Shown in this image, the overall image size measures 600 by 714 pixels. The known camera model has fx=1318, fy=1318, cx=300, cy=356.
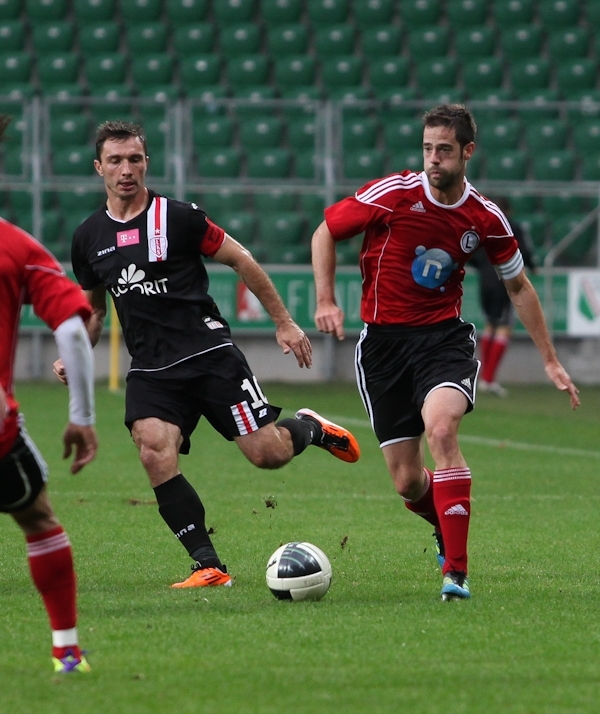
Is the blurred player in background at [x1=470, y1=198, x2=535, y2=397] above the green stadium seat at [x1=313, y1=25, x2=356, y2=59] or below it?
below

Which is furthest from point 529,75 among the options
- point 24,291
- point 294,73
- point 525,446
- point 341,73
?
point 24,291

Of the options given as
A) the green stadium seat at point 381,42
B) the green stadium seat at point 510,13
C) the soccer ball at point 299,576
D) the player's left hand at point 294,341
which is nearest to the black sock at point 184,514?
the soccer ball at point 299,576

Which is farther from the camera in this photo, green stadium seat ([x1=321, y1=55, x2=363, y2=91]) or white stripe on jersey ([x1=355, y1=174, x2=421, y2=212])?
green stadium seat ([x1=321, y1=55, x2=363, y2=91])

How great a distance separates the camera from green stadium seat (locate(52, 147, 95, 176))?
808 inches

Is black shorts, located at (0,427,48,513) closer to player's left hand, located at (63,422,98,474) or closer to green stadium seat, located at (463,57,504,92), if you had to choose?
player's left hand, located at (63,422,98,474)

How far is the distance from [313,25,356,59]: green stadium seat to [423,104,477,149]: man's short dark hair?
17.3m

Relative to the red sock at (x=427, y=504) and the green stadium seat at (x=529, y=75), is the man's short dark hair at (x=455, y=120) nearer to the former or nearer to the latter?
the red sock at (x=427, y=504)

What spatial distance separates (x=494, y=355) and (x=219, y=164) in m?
5.68

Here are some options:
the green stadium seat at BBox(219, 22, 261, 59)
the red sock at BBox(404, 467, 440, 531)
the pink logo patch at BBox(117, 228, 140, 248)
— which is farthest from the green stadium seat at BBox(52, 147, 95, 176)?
the red sock at BBox(404, 467, 440, 531)

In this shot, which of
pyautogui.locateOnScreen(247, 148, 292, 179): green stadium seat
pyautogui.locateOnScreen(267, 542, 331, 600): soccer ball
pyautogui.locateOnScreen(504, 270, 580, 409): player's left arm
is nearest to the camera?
pyautogui.locateOnScreen(267, 542, 331, 600): soccer ball

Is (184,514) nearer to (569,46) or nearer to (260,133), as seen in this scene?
(260,133)

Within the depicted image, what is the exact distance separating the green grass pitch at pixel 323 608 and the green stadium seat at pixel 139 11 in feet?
44.6

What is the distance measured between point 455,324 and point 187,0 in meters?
18.1

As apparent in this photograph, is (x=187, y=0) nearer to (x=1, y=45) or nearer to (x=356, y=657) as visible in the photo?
(x=1, y=45)
